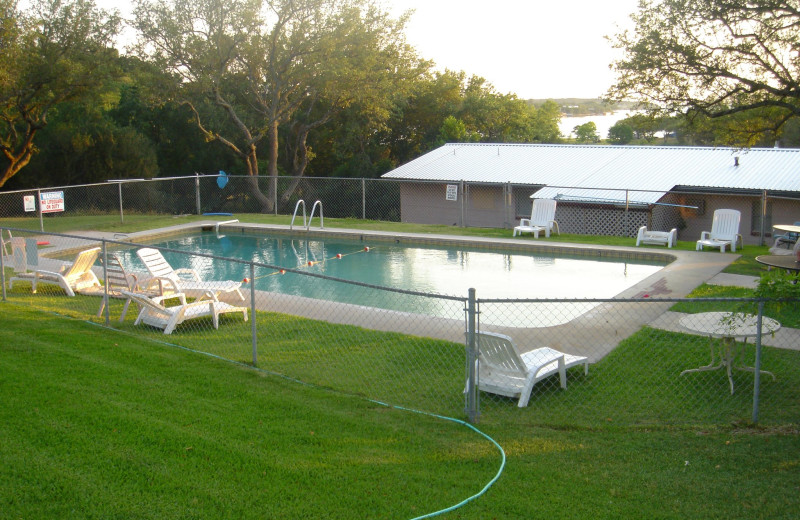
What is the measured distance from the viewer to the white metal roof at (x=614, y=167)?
24797mm

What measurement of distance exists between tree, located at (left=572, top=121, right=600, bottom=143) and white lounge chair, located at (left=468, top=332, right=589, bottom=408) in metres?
54.1

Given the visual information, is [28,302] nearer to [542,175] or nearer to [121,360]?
[121,360]

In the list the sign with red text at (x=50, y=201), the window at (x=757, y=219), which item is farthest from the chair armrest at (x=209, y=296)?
the window at (x=757, y=219)

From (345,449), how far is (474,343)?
4.86ft

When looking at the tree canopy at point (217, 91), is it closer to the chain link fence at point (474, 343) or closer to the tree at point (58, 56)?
the tree at point (58, 56)

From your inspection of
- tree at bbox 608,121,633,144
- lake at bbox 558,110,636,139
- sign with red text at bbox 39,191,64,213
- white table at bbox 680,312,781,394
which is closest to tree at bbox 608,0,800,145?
white table at bbox 680,312,781,394

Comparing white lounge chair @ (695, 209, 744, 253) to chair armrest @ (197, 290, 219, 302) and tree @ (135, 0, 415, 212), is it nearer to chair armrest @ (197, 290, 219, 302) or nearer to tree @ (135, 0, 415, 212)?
chair armrest @ (197, 290, 219, 302)

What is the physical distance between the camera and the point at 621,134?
57344 mm

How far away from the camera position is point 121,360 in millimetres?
8195

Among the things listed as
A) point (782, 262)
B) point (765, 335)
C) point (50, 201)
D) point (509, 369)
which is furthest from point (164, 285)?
point (782, 262)

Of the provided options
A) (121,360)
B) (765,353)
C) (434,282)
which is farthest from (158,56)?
(765,353)

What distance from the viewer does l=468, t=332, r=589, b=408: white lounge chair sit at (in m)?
7.21

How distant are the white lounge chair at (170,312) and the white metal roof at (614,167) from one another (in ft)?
55.4

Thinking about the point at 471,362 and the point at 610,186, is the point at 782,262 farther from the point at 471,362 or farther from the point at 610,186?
the point at 610,186
